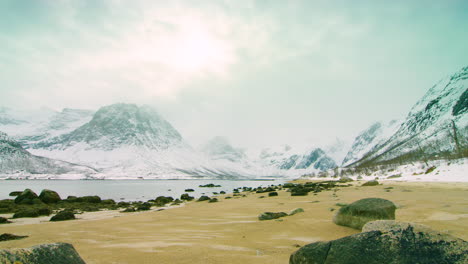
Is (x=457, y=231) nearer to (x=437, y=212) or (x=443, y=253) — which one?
(x=437, y=212)

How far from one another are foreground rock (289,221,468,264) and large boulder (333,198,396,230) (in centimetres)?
375

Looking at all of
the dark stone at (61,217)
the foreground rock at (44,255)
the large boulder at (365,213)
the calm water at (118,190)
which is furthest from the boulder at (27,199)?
the large boulder at (365,213)

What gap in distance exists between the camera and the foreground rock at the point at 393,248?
3.23 m

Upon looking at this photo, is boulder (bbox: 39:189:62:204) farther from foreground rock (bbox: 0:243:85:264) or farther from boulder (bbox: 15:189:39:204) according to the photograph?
foreground rock (bbox: 0:243:85:264)

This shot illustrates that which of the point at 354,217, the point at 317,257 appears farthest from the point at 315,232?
the point at 317,257

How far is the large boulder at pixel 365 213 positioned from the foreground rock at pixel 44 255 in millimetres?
6787

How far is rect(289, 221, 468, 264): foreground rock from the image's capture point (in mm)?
3227

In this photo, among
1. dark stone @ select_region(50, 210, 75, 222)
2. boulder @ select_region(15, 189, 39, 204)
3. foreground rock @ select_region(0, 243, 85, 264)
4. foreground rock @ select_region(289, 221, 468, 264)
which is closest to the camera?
foreground rock @ select_region(0, 243, 85, 264)

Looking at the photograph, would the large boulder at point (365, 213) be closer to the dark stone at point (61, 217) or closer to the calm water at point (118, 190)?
the dark stone at point (61, 217)

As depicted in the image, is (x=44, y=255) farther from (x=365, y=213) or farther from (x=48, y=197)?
(x=48, y=197)

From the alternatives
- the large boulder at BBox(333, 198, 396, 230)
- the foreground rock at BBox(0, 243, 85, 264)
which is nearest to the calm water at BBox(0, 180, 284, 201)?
the large boulder at BBox(333, 198, 396, 230)

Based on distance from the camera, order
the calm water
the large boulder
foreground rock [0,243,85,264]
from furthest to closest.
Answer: the calm water
the large boulder
foreground rock [0,243,85,264]

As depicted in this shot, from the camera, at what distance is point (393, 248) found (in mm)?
3379

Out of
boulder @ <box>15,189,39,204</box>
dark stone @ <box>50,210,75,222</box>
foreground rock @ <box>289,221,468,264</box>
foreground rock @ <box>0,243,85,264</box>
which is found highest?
boulder @ <box>15,189,39,204</box>
